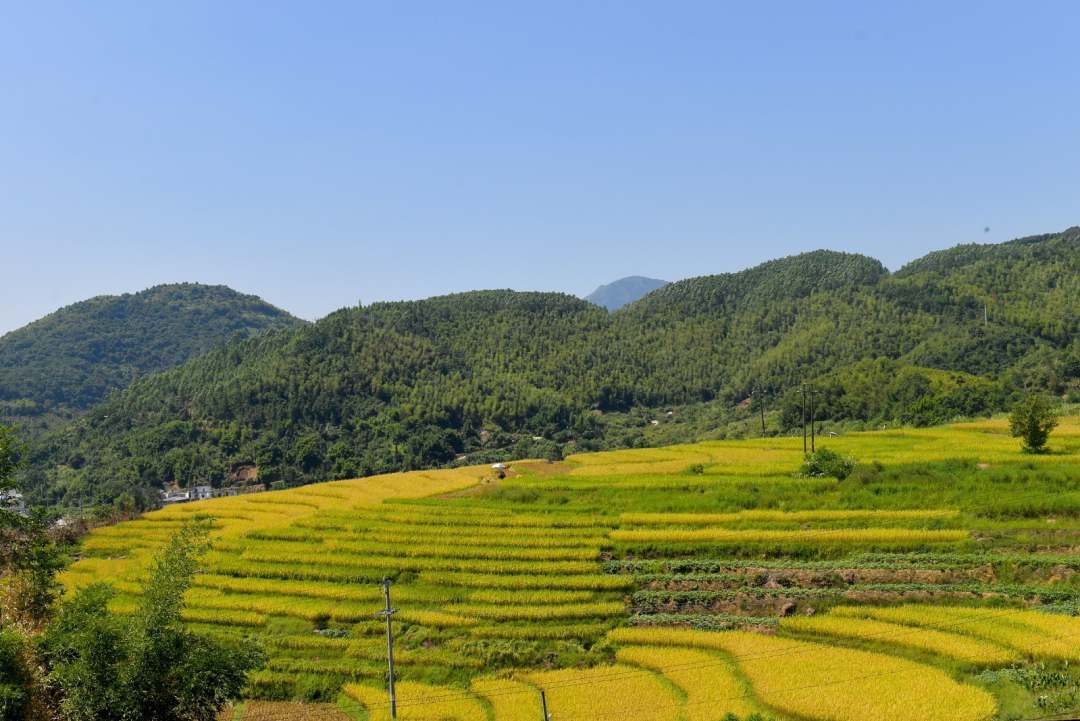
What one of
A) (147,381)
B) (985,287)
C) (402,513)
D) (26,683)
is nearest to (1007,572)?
(402,513)

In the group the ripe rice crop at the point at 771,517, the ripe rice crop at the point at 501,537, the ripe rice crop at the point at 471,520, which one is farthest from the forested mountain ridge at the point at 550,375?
the ripe rice crop at the point at 501,537

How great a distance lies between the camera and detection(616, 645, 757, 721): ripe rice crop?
84.2 ft

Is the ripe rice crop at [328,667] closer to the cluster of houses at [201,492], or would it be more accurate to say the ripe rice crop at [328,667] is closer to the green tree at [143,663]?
the green tree at [143,663]

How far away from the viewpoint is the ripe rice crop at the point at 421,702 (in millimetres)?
Result: 27934

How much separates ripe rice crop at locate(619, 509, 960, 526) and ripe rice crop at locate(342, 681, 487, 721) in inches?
726

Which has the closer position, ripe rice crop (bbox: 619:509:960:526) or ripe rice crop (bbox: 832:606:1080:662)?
ripe rice crop (bbox: 832:606:1080:662)

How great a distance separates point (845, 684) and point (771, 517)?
18999 millimetres

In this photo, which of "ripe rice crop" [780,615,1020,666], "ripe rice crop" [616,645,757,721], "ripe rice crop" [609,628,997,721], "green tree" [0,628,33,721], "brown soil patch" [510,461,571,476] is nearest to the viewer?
"green tree" [0,628,33,721]

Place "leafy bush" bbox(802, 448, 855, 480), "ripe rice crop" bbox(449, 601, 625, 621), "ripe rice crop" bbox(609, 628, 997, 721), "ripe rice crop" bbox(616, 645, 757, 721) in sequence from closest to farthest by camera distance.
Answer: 1. "ripe rice crop" bbox(609, 628, 997, 721)
2. "ripe rice crop" bbox(616, 645, 757, 721)
3. "ripe rice crop" bbox(449, 601, 625, 621)
4. "leafy bush" bbox(802, 448, 855, 480)

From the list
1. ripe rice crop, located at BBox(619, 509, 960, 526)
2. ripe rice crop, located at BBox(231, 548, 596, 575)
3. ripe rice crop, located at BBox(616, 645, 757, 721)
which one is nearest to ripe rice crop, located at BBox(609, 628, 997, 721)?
ripe rice crop, located at BBox(616, 645, 757, 721)

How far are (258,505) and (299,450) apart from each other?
60195 millimetres

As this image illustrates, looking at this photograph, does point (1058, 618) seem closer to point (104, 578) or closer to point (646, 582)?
point (646, 582)

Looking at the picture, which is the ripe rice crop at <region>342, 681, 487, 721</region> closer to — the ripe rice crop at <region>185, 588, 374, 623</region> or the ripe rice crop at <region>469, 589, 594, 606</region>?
the ripe rice crop at <region>185, 588, 374, 623</region>

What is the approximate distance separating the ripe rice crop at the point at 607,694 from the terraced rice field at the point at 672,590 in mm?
116
